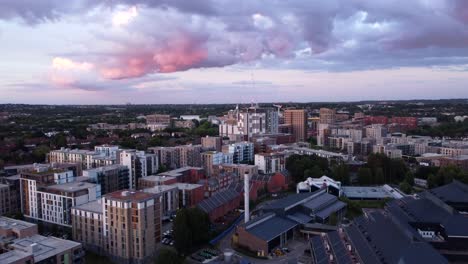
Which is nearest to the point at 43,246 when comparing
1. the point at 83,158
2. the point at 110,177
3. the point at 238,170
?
the point at 110,177

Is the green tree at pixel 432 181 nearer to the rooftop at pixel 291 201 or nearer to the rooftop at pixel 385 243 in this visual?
the rooftop at pixel 291 201

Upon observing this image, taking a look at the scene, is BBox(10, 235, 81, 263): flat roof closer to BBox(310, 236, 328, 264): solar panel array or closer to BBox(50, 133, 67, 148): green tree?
BBox(310, 236, 328, 264): solar panel array

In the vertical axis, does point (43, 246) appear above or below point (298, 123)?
below

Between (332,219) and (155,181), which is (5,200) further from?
(332,219)

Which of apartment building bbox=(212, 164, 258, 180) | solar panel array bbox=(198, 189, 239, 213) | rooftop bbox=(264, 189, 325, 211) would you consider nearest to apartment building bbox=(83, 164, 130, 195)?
apartment building bbox=(212, 164, 258, 180)

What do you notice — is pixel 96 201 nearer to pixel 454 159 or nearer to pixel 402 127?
pixel 454 159

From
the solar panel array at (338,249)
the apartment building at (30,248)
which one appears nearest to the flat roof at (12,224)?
the apartment building at (30,248)
